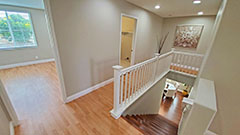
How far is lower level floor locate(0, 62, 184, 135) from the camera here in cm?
149

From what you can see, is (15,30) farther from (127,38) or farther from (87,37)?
(127,38)

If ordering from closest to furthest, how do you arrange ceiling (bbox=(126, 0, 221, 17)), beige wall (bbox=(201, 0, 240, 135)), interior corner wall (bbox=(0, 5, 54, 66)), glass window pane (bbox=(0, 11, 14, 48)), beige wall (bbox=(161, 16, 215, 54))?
beige wall (bbox=(201, 0, 240, 135)) → ceiling (bbox=(126, 0, 221, 17)) → glass window pane (bbox=(0, 11, 14, 48)) → interior corner wall (bbox=(0, 5, 54, 66)) → beige wall (bbox=(161, 16, 215, 54))

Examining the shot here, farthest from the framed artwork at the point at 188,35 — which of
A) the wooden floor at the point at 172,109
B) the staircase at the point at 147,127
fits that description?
the staircase at the point at 147,127

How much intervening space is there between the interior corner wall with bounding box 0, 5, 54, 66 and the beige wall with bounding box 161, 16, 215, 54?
20.2 ft

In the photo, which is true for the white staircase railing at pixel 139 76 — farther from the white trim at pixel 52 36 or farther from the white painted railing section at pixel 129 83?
the white trim at pixel 52 36

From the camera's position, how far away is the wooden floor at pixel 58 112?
1.48 meters

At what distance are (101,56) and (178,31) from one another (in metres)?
4.36

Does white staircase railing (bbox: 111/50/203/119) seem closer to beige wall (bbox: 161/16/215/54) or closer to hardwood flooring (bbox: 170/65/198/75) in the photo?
hardwood flooring (bbox: 170/65/198/75)

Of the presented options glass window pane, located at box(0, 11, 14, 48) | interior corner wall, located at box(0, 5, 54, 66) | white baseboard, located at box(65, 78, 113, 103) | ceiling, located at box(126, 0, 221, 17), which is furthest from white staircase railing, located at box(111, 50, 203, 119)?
glass window pane, located at box(0, 11, 14, 48)

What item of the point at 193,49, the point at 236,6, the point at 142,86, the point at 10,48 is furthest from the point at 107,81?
the point at 193,49

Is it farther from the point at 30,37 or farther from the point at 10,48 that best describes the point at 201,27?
the point at 10,48

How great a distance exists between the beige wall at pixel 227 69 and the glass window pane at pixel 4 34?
20.5 ft

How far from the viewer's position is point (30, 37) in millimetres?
4086

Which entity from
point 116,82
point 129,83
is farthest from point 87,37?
point 129,83
